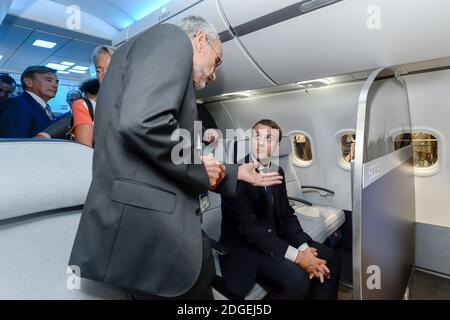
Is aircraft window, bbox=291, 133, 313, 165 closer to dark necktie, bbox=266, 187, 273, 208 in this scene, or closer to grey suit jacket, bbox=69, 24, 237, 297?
dark necktie, bbox=266, 187, 273, 208

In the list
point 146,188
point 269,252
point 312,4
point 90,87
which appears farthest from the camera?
point 90,87

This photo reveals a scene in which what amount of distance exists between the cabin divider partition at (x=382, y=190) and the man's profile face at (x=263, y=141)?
883mm

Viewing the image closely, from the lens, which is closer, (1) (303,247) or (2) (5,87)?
(1) (303,247)

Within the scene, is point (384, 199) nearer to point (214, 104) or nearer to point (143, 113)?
point (143, 113)

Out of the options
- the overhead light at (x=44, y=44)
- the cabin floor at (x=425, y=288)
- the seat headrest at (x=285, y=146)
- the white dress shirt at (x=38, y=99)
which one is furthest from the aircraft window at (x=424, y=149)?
the overhead light at (x=44, y=44)

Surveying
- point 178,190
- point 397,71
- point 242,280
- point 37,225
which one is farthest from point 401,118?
point 37,225

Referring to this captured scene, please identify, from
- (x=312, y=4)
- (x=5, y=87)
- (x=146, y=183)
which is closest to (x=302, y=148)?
(x=312, y=4)

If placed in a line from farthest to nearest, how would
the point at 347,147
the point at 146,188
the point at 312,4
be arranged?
the point at 347,147
the point at 312,4
the point at 146,188

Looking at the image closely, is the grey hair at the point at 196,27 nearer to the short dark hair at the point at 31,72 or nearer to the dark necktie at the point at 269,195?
the dark necktie at the point at 269,195

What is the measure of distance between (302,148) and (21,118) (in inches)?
130

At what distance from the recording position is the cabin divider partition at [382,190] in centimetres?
129

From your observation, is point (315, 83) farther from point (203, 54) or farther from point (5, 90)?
point (5, 90)

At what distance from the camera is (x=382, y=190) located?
1.57 meters

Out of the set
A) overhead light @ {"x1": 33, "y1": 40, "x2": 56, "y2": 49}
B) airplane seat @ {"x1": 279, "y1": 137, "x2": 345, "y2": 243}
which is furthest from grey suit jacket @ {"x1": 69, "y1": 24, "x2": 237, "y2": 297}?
overhead light @ {"x1": 33, "y1": 40, "x2": 56, "y2": 49}
